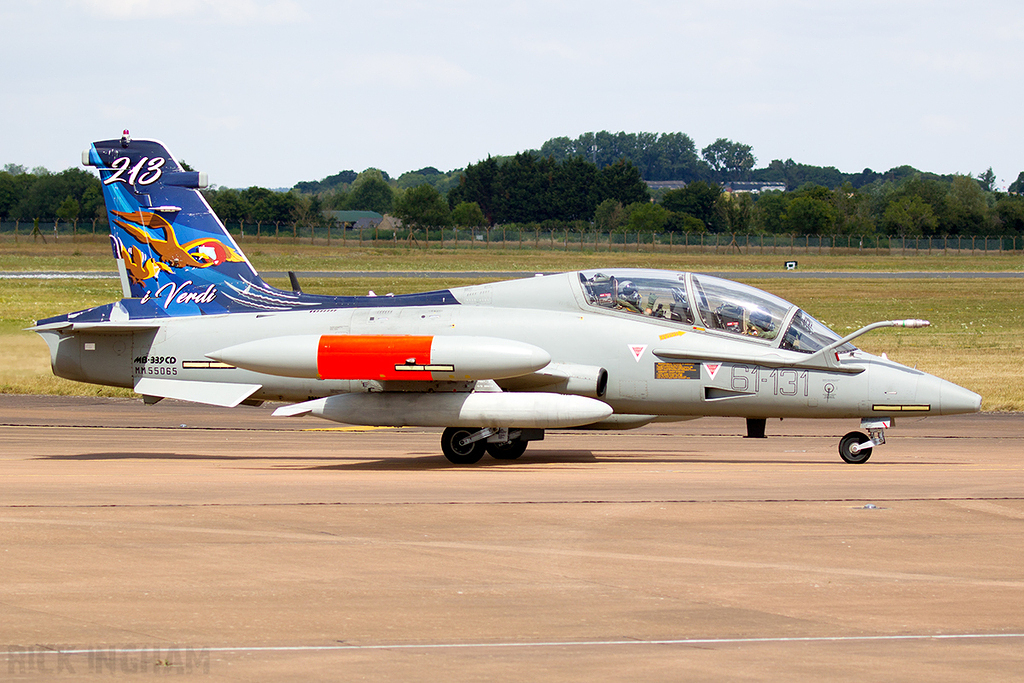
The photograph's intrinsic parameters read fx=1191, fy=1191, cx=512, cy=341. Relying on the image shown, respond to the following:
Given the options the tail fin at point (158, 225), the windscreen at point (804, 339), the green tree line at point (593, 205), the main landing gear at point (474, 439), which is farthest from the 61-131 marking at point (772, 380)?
the green tree line at point (593, 205)

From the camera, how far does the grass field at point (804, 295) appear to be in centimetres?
2991

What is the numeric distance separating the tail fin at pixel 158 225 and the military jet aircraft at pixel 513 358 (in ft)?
1.58

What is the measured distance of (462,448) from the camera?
15734 mm

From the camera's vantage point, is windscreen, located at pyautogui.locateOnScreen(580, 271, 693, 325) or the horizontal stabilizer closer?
windscreen, located at pyautogui.locateOnScreen(580, 271, 693, 325)

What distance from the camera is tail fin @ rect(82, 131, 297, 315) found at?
17.7m

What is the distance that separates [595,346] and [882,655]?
8.89 meters

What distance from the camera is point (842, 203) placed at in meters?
161

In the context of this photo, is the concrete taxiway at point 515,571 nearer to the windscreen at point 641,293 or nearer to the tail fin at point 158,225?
the windscreen at point 641,293

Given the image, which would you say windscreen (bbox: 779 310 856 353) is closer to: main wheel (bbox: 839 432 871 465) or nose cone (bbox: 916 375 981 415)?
nose cone (bbox: 916 375 981 415)

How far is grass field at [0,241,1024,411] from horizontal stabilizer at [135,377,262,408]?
38.0 ft

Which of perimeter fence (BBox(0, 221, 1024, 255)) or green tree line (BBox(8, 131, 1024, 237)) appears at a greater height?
green tree line (BBox(8, 131, 1024, 237))

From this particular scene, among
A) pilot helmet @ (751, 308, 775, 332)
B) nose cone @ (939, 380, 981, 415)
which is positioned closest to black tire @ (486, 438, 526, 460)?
pilot helmet @ (751, 308, 775, 332)

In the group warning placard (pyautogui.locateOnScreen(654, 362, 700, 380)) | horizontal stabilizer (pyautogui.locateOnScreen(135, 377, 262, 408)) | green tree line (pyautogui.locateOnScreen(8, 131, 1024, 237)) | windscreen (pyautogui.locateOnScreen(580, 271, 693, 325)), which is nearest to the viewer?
warning placard (pyautogui.locateOnScreen(654, 362, 700, 380))

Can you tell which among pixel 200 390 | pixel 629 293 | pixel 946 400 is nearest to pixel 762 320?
pixel 629 293
